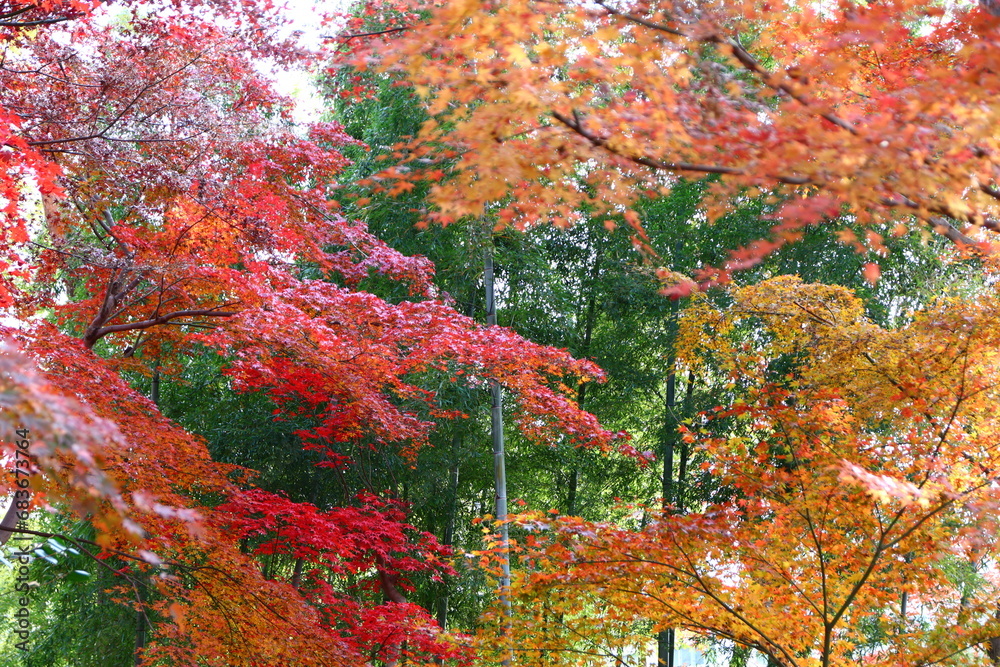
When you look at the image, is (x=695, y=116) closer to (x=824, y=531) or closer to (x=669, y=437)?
(x=824, y=531)

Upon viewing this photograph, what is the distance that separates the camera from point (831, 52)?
206 cm

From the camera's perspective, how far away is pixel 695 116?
1941mm

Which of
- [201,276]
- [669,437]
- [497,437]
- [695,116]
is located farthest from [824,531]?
[669,437]

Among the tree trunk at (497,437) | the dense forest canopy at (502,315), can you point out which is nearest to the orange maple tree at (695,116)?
the dense forest canopy at (502,315)

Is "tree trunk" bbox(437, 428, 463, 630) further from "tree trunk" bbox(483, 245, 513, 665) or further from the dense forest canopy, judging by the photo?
"tree trunk" bbox(483, 245, 513, 665)

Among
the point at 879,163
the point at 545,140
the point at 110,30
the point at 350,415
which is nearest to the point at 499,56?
the point at 545,140

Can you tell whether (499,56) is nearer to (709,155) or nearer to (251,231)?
(709,155)

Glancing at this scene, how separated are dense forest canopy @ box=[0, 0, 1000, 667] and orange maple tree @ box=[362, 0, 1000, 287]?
0.5 inches

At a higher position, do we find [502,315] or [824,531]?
[502,315]

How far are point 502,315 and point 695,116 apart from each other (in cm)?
648

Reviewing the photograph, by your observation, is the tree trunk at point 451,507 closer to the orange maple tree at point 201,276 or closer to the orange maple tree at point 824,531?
the orange maple tree at point 201,276

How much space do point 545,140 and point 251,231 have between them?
9.87 feet

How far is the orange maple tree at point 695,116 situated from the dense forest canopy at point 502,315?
0.01m

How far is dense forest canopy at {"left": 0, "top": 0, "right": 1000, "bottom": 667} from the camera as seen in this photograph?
193 centimetres
